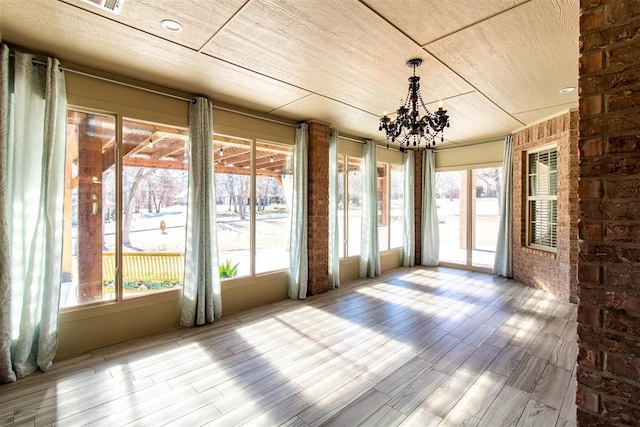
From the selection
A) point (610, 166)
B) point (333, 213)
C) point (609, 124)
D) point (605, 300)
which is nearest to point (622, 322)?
point (605, 300)

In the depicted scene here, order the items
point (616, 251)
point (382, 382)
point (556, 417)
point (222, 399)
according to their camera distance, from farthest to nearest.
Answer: point (382, 382)
point (222, 399)
point (556, 417)
point (616, 251)

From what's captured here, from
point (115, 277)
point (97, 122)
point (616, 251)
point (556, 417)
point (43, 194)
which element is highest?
point (97, 122)

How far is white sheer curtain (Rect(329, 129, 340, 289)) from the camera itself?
17.2 feet

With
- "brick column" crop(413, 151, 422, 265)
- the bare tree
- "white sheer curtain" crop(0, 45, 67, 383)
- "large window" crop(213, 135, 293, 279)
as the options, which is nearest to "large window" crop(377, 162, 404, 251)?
"brick column" crop(413, 151, 422, 265)

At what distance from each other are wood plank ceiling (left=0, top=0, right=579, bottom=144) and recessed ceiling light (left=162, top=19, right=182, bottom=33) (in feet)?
0.13

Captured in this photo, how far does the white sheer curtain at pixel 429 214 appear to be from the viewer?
22.6 ft

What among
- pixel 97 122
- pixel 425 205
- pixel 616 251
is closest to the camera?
pixel 616 251

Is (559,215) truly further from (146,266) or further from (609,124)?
(146,266)

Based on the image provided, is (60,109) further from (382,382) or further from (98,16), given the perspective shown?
(382,382)

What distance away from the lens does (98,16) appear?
2.16m

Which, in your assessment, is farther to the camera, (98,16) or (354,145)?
(354,145)

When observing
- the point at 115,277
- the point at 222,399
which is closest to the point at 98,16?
the point at 115,277

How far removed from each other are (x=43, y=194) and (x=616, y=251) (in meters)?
3.79

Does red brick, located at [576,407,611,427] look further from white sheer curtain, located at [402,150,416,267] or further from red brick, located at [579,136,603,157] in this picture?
white sheer curtain, located at [402,150,416,267]
